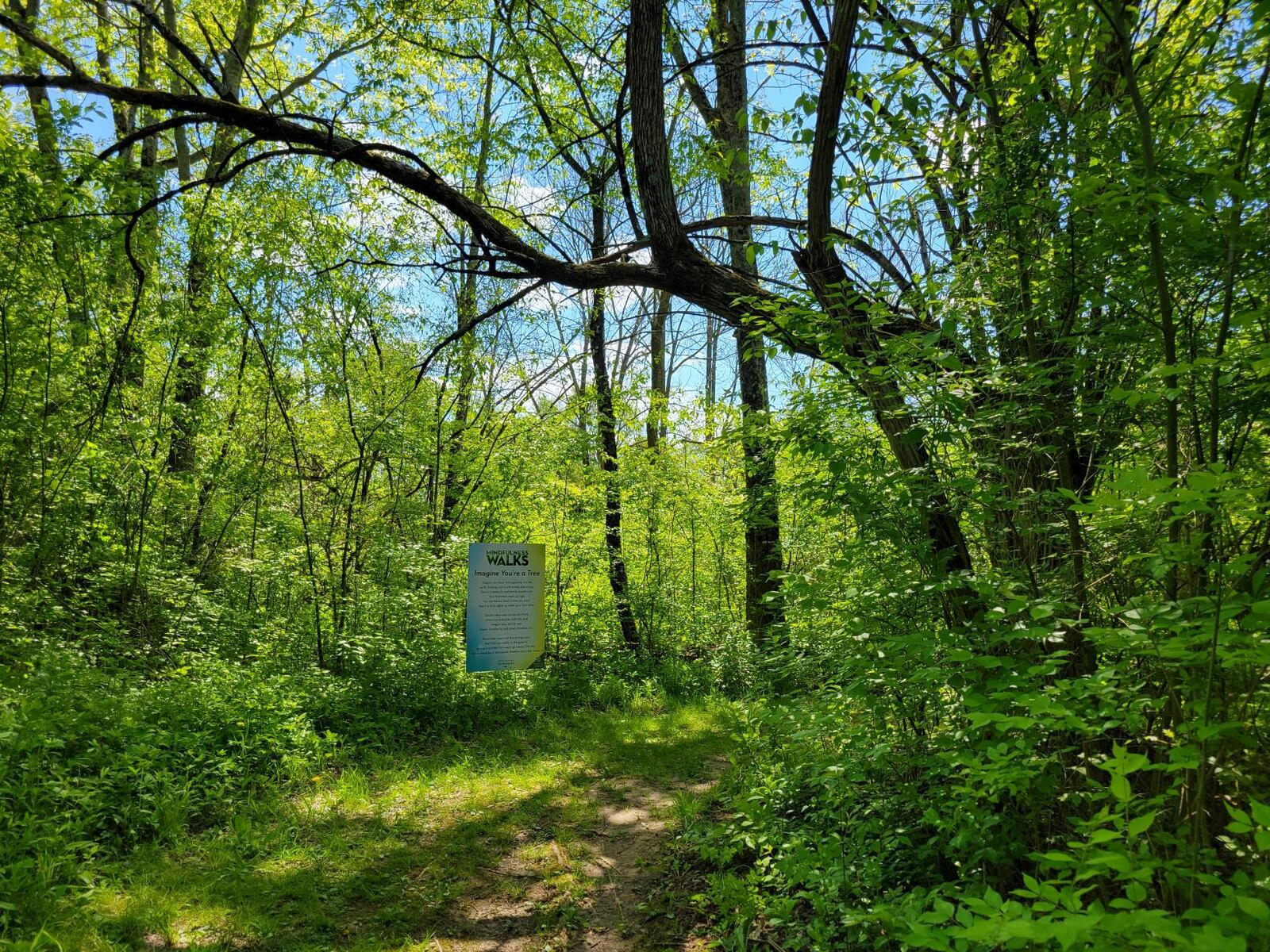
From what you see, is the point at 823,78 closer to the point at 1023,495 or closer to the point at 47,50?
the point at 1023,495

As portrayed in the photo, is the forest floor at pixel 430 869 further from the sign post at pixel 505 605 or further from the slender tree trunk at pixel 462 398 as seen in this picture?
the slender tree trunk at pixel 462 398

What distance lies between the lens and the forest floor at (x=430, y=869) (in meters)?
3.15

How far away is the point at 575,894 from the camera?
12.0 ft

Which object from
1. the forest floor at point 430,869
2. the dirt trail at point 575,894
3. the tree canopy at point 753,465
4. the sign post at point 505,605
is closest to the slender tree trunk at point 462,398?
the tree canopy at point 753,465

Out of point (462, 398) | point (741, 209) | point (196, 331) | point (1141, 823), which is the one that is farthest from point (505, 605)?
point (1141, 823)

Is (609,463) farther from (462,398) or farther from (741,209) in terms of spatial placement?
(741,209)

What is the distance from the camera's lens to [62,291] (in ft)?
19.3

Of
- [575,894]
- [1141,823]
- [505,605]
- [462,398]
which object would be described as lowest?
[575,894]

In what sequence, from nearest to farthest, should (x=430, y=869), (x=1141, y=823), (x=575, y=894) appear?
(x=1141, y=823) < (x=575, y=894) < (x=430, y=869)

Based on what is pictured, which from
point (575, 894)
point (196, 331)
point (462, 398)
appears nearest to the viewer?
point (575, 894)

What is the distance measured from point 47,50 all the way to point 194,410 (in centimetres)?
387

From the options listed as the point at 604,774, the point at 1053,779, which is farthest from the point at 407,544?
the point at 1053,779

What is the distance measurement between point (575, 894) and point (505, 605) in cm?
361

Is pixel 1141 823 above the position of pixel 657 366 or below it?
below
